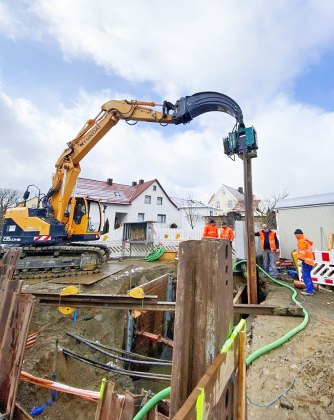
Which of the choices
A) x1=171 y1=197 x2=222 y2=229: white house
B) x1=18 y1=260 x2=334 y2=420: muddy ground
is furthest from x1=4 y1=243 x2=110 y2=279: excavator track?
x1=171 y1=197 x2=222 y2=229: white house

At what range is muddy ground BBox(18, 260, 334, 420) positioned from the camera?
2.34 m

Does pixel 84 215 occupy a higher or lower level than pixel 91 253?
higher

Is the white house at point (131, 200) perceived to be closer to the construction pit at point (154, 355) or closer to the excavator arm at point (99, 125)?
the excavator arm at point (99, 125)

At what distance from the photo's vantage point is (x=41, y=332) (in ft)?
17.0

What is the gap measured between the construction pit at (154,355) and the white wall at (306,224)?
12.6ft

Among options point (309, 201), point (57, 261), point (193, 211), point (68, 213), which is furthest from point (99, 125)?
point (193, 211)

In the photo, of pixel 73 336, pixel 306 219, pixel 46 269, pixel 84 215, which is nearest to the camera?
pixel 73 336

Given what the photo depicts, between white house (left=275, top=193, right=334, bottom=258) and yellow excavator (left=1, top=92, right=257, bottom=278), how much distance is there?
632cm

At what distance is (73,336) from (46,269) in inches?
166

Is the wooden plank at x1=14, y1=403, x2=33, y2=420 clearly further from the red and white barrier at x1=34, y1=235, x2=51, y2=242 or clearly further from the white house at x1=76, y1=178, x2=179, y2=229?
the white house at x1=76, y1=178, x2=179, y2=229

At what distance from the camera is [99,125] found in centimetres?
882

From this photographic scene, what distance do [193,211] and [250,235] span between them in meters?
35.1

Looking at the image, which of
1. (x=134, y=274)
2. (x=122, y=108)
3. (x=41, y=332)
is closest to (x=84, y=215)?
(x=134, y=274)

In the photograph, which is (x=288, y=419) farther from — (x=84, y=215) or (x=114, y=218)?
(x=114, y=218)
